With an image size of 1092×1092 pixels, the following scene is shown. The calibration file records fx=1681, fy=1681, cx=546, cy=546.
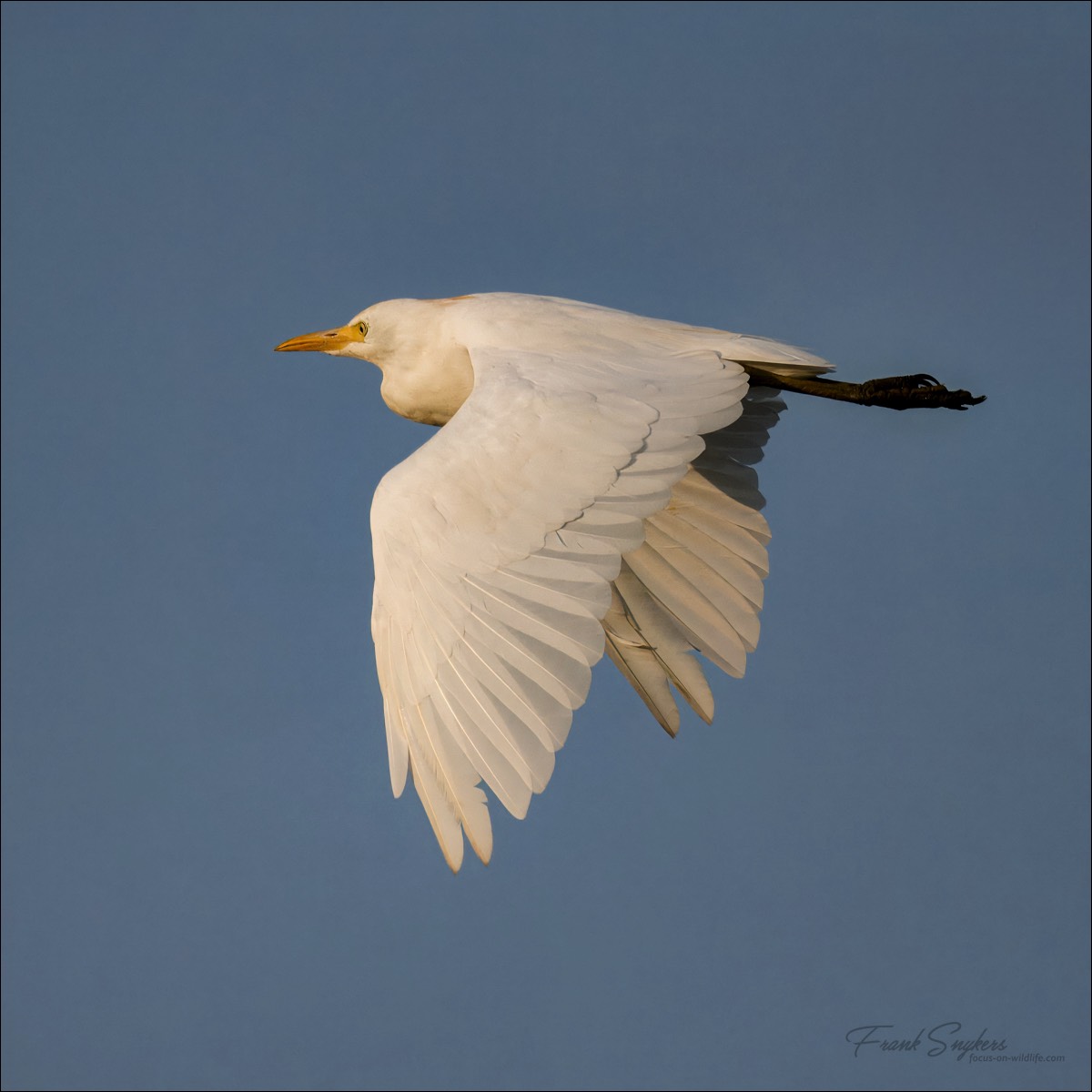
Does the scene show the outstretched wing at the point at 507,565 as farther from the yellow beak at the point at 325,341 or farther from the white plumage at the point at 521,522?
the yellow beak at the point at 325,341

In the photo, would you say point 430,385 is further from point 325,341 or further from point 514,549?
point 514,549

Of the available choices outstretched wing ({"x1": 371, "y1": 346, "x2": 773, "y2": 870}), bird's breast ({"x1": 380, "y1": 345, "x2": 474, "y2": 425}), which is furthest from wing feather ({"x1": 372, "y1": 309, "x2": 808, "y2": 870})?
bird's breast ({"x1": 380, "y1": 345, "x2": 474, "y2": 425})

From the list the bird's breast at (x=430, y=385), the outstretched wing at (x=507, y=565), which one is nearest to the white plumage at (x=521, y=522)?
the outstretched wing at (x=507, y=565)

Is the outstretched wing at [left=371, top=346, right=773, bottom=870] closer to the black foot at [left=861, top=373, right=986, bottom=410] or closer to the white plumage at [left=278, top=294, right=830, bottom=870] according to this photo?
the white plumage at [left=278, top=294, right=830, bottom=870]

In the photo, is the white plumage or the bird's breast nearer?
the white plumage

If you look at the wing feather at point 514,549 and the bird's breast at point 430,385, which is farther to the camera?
the bird's breast at point 430,385

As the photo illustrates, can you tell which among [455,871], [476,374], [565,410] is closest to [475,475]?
[565,410]
